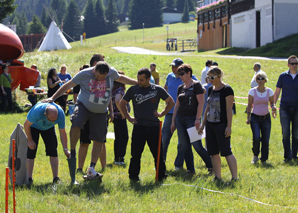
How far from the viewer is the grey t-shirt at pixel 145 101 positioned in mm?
6578

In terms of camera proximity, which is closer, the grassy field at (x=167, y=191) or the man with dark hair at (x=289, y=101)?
the grassy field at (x=167, y=191)

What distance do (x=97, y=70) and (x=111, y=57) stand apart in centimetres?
2214

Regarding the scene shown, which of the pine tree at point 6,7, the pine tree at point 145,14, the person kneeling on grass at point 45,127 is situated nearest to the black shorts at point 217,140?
the person kneeling on grass at point 45,127

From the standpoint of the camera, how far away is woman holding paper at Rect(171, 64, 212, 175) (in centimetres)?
701

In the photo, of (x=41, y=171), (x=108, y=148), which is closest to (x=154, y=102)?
(x=41, y=171)

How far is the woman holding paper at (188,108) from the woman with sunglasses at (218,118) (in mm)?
284

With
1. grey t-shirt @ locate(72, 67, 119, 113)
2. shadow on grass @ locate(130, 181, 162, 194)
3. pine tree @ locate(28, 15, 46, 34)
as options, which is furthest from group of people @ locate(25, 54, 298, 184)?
pine tree @ locate(28, 15, 46, 34)

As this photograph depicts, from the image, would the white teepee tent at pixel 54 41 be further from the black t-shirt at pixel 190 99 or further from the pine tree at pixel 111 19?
the pine tree at pixel 111 19

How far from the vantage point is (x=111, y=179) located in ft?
22.6

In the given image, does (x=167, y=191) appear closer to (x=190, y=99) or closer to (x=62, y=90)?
(x=190, y=99)

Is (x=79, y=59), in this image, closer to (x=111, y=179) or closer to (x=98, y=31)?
(x=111, y=179)

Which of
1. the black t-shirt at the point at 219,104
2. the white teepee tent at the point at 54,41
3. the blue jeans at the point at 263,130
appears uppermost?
the white teepee tent at the point at 54,41

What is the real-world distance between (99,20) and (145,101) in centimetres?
13444

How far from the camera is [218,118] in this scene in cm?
657
